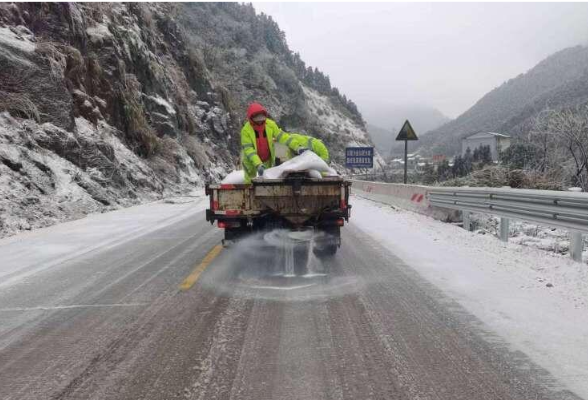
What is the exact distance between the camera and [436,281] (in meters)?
5.76

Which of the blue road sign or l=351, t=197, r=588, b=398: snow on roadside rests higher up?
the blue road sign

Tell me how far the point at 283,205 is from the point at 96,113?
16319 millimetres

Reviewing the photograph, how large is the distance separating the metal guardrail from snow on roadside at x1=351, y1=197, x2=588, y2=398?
469 mm

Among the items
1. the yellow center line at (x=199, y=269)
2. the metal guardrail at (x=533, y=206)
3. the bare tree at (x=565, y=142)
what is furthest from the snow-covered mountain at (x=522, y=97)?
the yellow center line at (x=199, y=269)

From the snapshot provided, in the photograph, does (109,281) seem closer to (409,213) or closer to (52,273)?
(52,273)

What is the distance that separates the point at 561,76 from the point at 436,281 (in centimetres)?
6768

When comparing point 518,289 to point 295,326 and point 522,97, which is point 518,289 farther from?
point 522,97

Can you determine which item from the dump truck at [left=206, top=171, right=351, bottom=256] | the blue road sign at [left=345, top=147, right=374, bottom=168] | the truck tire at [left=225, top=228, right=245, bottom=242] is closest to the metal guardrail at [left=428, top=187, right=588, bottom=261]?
the dump truck at [left=206, top=171, right=351, bottom=256]

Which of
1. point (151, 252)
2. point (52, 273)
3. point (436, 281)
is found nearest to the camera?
point (436, 281)

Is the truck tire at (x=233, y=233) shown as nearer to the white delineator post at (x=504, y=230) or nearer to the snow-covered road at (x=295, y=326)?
the snow-covered road at (x=295, y=326)

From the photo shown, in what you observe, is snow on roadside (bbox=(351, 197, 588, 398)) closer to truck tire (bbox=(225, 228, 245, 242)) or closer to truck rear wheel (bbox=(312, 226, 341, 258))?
truck rear wheel (bbox=(312, 226, 341, 258))

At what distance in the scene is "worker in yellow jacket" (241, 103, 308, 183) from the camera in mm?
7180

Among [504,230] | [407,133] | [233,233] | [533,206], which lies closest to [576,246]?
[533,206]

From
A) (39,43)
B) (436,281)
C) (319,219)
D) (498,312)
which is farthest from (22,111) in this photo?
(498,312)
